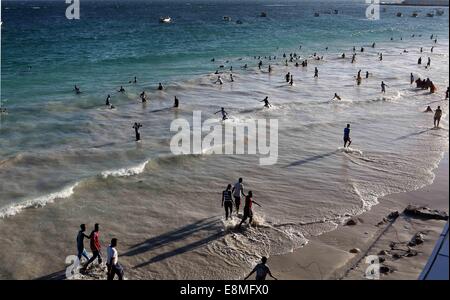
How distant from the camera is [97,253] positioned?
1281 cm

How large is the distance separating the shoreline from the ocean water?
554 mm

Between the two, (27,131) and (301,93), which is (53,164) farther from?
(301,93)

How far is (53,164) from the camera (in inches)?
843

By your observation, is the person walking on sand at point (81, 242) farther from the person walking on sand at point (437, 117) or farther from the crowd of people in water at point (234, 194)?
the person walking on sand at point (437, 117)

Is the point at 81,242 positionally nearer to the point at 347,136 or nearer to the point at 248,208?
the point at 248,208

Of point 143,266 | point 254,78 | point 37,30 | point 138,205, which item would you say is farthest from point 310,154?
point 37,30

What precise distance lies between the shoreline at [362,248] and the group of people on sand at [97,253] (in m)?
4.12

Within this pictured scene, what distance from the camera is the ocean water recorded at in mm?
14320

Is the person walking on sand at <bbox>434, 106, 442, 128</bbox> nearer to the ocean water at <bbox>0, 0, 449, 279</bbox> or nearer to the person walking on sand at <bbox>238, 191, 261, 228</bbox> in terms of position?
the ocean water at <bbox>0, 0, 449, 279</bbox>

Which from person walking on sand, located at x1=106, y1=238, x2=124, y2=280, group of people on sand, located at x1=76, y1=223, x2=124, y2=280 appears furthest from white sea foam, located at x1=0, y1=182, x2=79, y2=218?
person walking on sand, located at x1=106, y1=238, x2=124, y2=280

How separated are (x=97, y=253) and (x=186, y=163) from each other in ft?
29.6

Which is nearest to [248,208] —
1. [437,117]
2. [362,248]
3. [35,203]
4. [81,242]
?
[362,248]
